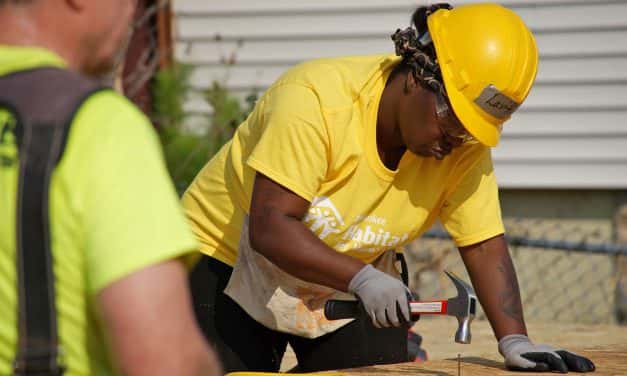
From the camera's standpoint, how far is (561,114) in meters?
7.65

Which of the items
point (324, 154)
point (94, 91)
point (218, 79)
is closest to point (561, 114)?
point (218, 79)

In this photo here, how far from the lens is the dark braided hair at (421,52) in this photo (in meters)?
3.27

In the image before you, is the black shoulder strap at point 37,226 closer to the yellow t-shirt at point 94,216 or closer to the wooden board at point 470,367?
the yellow t-shirt at point 94,216

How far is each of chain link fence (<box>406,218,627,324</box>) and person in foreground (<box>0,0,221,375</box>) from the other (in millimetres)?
6257

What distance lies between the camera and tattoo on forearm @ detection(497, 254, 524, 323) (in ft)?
11.8

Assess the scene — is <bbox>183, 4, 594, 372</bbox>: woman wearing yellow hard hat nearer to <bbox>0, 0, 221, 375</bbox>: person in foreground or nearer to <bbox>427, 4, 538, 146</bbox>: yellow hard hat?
<bbox>427, 4, 538, 146</bbox>: yellow hard hat

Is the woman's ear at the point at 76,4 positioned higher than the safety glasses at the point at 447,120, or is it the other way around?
the woman's ear at the point at 76,4

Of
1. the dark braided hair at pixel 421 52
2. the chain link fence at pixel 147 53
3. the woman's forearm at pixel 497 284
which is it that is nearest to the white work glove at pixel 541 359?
the woman's forearm at pixel 497 284

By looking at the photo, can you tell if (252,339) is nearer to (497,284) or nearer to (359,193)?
(359,193)

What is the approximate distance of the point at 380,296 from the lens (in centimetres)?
313

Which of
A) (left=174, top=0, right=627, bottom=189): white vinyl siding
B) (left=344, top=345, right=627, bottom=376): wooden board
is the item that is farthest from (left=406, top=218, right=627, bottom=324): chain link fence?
(left=344, top=345, right=627, bottom=376): wooden board

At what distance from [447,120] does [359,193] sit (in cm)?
35

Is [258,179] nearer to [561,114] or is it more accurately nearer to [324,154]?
[324,154]

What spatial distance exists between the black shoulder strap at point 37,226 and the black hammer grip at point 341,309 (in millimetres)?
1905
